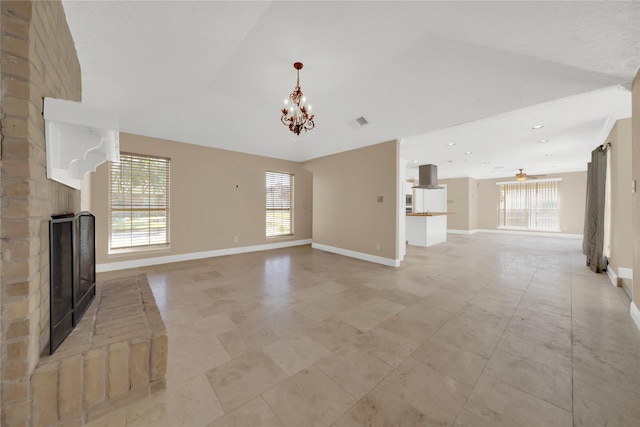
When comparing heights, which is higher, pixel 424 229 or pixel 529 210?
pixel 529 210

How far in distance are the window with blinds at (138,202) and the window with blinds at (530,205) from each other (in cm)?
1357

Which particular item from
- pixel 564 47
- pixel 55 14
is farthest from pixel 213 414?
pixel 564 47

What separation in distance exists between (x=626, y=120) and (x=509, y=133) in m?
1.53

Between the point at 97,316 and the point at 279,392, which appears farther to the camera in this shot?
the point at 97,316

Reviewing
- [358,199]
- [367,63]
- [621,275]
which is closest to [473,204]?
[621,275]

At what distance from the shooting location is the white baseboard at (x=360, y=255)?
16.2 feet

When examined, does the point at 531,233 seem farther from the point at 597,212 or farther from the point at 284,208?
the point at 284,208

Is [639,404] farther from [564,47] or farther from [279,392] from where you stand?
[564,47]

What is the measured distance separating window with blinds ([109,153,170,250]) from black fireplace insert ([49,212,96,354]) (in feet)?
10.8

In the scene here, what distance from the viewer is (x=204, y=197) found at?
5441 mm

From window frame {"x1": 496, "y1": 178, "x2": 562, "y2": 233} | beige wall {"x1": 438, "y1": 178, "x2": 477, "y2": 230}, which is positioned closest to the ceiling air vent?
beige wall {"x1": 438, "y1": 178, "x2": 477, "y2": 230}

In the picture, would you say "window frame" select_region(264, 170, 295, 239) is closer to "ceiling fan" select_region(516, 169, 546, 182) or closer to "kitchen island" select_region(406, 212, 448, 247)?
"kitchen island" select_region(406, 212, 448, 247)

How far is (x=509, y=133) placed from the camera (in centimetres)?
492

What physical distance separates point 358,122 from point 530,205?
35.4 feet
